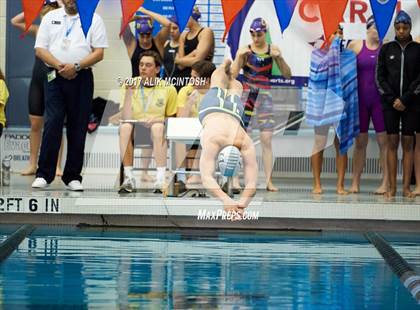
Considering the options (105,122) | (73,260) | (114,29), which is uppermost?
(114,29)

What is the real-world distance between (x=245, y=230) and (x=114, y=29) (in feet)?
9.63

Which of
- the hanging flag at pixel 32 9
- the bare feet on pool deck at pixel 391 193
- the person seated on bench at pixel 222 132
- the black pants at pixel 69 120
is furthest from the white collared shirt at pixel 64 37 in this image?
the bare feet on pool deck at pixel 391 193

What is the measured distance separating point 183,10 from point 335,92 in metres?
2.02

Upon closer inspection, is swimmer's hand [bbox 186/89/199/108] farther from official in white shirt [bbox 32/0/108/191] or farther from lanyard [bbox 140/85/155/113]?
official in white shirt [bbox 32/0/108/191]

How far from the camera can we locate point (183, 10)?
455 inches

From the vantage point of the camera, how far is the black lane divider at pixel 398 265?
7.93 meters

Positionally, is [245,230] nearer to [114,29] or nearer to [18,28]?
[114,29]

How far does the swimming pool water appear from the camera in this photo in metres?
7.29

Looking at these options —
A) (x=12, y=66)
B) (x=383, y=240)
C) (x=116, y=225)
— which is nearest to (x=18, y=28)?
(x=12, y=66)

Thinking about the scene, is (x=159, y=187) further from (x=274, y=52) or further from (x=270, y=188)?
(x=274, y=52)

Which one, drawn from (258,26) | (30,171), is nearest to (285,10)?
(258,26)

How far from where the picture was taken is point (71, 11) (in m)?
12.2

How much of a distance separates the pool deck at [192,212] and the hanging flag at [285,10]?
167 cm

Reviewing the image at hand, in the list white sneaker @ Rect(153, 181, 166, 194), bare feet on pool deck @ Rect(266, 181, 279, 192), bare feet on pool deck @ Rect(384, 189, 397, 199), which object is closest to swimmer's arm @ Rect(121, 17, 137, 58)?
white sneaker @ Rect(153, 181, 166, 194)
